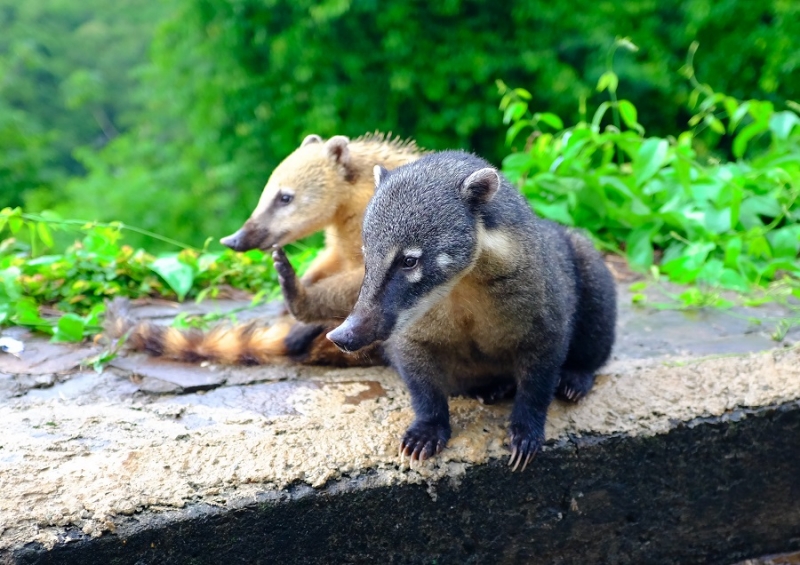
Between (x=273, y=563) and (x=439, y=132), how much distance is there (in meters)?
7.62

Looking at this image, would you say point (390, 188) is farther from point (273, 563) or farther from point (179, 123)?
point (179, 123)

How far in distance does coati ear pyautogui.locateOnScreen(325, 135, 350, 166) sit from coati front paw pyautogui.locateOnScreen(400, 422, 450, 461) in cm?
179

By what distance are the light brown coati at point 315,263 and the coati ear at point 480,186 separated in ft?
3.59

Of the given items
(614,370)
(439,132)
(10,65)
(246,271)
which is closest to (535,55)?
(439,132)

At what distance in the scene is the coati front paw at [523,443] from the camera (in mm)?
2689

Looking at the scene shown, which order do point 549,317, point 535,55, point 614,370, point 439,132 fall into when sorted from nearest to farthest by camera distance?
point 549,317 < point 614,370 < point 535,55 < point 439,132

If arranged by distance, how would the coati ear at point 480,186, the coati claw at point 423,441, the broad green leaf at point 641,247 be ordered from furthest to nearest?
the broad green leaf at point 641,247 → the coati claw at point 423,441 → the coati ear at point 480,186

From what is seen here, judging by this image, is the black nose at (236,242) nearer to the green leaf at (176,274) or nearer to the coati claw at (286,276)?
the coati claw at (286,276)

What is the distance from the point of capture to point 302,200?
13.1ft

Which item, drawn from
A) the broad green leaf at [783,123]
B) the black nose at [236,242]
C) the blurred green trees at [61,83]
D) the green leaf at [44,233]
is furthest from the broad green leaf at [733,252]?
the blurred green trees at [61,83]

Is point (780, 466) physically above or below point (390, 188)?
below

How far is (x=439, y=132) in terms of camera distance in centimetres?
953

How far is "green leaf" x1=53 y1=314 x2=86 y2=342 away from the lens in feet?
12.2

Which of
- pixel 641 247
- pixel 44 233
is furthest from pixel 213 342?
pixel 641 247
